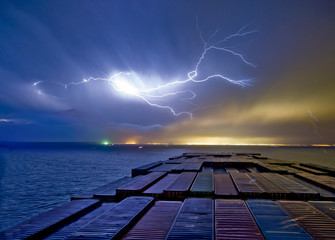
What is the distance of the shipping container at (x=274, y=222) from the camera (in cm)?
885

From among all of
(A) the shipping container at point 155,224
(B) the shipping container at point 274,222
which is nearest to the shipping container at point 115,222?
(A) the shipping container at point 155,224

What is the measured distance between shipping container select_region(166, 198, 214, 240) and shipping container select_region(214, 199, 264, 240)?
413mm

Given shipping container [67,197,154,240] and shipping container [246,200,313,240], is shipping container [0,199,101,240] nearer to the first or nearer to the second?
shipping container [67,197,154,240]

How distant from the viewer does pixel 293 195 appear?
619 inches

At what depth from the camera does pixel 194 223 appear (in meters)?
9.88

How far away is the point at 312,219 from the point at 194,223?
6524 mm

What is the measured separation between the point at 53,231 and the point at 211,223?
8317mm

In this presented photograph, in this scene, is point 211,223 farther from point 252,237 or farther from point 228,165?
point 228,165

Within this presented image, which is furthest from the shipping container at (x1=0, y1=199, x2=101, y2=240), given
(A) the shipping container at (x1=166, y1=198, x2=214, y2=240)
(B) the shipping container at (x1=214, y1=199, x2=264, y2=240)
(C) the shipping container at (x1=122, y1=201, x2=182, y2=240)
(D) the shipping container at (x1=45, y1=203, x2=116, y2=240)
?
(B) the shipping container at (x1=214, y1=199, x2=264, y2=240)

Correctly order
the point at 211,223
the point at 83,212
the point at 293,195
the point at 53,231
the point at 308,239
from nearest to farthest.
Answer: the point at 308,239 → the point at 211,223 → the point at 53,231 → the point at 83,212 → the point at 293,195

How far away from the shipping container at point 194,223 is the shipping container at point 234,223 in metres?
0.41

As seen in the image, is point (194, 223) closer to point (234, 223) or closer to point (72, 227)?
point (234, 223)

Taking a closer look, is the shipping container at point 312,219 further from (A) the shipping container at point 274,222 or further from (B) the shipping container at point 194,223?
(B) the shipping container at point 194,223

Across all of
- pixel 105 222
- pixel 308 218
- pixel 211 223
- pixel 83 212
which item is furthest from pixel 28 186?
pixel 308 218
